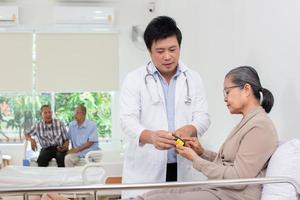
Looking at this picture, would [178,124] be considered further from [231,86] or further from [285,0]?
[285,0]

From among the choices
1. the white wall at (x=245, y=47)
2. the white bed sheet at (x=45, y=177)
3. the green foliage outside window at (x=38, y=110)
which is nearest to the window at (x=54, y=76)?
the green foliage outside window at (x=38, y=110)

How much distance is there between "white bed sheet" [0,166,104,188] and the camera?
3.39 metres

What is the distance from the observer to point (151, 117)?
200cm

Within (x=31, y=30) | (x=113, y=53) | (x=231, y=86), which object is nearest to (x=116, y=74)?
(x=113, y=53)

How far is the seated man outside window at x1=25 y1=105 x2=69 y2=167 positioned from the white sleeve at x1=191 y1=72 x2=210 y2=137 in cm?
381

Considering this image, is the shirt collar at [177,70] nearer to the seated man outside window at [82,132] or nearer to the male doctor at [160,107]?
the male doctor at [160,107]

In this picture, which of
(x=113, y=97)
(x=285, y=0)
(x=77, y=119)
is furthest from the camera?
(x=113, y=97)

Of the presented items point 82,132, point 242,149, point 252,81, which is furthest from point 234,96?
point 82,132

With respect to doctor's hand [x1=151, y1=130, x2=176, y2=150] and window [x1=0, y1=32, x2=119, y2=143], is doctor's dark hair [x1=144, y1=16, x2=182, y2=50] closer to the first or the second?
doctor's hand [x1=151, y1=130, x2=176, y2=150]

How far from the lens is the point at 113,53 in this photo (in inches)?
239

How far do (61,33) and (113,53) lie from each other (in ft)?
2.78

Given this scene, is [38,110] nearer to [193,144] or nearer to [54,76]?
[54,76]

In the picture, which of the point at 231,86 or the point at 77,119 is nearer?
the point at 231,86

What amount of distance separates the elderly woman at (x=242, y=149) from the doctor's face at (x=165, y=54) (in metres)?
0.31
